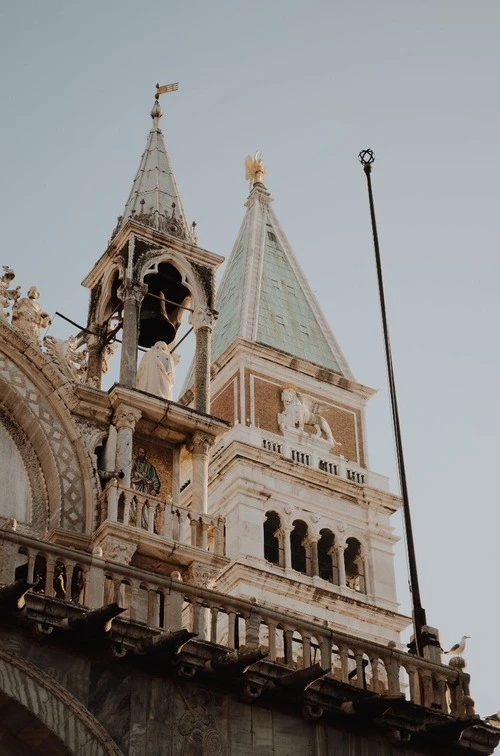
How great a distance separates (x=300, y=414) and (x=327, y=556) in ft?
17.9

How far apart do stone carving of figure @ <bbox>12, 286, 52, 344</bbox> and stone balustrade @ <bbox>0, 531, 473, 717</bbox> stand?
5.21 meters

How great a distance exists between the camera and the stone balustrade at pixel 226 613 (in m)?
16.9

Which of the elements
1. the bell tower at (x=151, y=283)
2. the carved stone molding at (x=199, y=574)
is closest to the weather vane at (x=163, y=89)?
the bell tower at (x=151, y=283)

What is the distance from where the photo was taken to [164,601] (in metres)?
17.6

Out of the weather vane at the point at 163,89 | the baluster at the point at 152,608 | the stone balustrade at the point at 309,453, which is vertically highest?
the stone balustrade at the point at 309,453

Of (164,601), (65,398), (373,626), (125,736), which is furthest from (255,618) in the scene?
(373,626)

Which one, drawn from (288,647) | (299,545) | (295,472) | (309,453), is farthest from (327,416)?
(288,647)

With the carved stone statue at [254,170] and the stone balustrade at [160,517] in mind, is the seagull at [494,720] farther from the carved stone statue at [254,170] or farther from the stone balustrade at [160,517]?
the carved stone statue at [254,170]

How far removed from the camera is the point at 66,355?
76.5 feet

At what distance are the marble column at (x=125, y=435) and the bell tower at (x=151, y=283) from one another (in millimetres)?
1106

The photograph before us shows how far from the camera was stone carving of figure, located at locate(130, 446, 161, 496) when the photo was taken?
901 inches

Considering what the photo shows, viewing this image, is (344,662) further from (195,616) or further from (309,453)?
(309,453)

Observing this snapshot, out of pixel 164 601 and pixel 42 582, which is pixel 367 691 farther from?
pixel 42 582

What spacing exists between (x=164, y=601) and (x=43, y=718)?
8.34 feet
